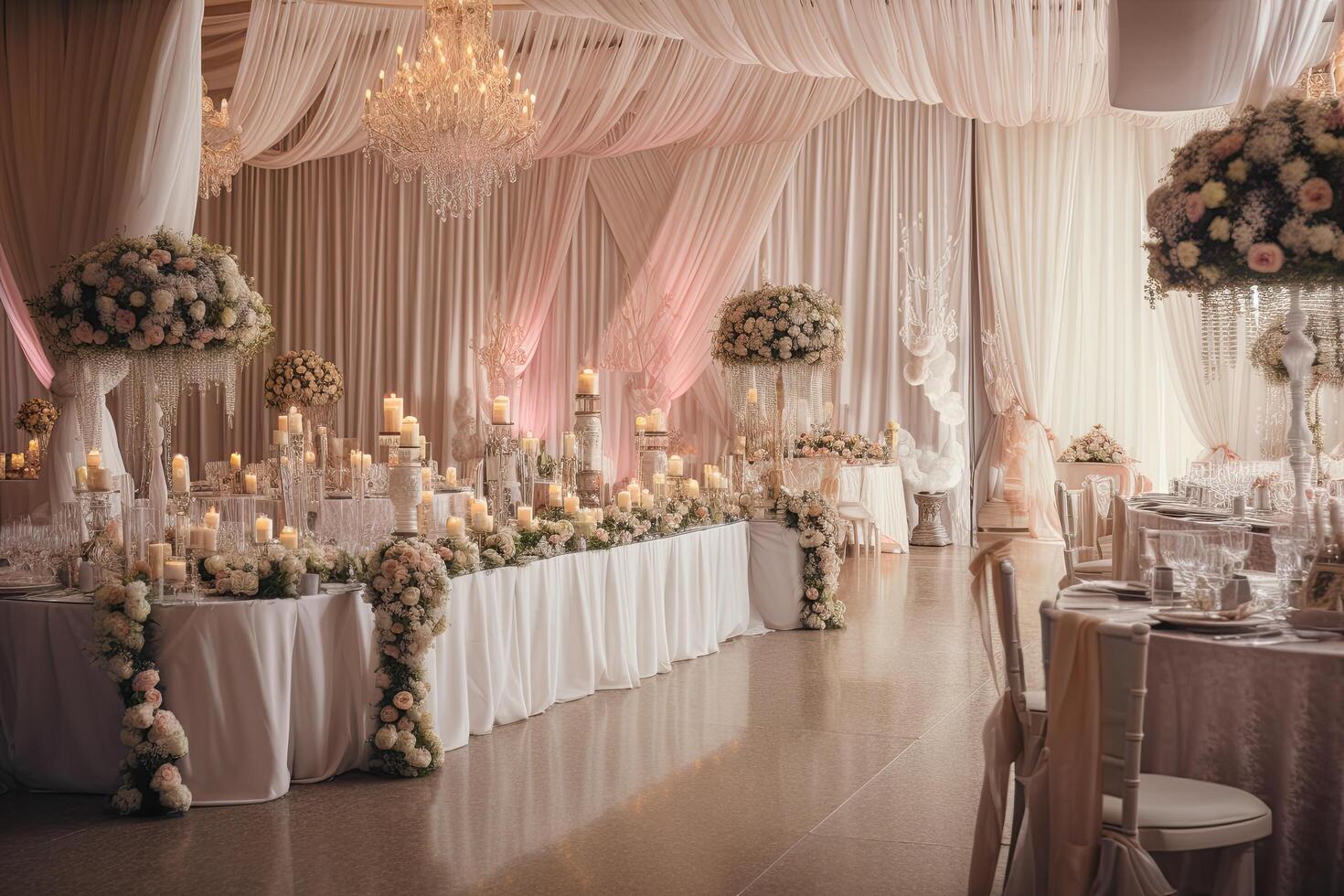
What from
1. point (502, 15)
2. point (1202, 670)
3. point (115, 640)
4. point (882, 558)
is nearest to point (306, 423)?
point (502, 15)

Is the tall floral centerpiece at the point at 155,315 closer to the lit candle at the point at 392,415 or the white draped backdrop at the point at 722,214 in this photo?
the lit candle at the point at 392,415

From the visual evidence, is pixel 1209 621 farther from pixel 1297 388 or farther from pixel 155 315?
pixel 155 315

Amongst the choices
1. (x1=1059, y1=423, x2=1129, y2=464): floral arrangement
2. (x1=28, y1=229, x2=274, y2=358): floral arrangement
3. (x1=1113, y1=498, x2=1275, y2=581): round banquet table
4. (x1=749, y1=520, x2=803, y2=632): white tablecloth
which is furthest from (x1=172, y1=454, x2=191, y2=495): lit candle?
(x1=1059, y1=423, x2=1129, y2=464): floral arrangement

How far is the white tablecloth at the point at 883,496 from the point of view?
11.3m

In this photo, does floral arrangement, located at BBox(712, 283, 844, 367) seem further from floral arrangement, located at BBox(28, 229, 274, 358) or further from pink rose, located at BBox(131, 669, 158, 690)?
pink rose, located at BBox(131, 669, 158, 690)

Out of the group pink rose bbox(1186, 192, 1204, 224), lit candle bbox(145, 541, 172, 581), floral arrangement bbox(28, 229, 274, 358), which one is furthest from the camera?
floral arrangement bbox(28, 229, 274, 358)

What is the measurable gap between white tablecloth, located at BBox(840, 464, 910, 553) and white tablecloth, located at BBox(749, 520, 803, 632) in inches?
135

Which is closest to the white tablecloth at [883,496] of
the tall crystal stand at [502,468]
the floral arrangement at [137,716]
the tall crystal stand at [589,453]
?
the tall crystal stand at [589,453]

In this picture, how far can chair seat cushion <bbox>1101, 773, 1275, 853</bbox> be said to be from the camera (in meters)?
2.81

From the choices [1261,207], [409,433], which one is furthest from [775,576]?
[1261,207]

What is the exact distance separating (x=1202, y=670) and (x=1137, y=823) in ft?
1.78

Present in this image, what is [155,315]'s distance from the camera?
15.8ft

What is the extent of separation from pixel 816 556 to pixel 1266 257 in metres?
4.21

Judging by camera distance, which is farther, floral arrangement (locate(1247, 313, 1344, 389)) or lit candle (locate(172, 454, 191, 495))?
floral arrangement (locate(1247, 313, 1344, 389))
